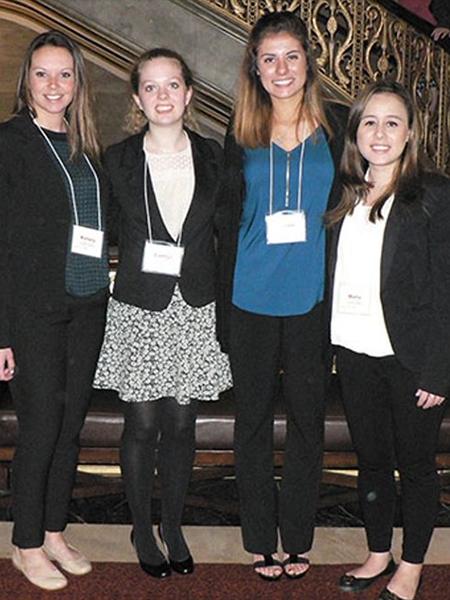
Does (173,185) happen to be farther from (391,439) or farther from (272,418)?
(391,439)

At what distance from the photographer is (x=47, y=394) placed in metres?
3.55

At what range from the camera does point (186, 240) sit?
3568 mm

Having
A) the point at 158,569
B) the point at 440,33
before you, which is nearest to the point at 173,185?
the point at 158,569

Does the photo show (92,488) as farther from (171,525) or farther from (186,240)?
(186,240)

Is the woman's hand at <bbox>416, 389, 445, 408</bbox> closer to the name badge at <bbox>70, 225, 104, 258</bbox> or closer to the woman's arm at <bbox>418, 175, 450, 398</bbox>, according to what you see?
the woman's arm at <bbox>418, 175, 450, 398</bbox>

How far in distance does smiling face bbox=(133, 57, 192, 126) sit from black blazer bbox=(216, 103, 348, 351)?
0.68 feet

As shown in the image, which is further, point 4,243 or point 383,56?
point 383,56

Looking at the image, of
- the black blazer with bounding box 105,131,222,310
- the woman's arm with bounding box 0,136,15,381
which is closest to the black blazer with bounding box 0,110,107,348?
the woman's arm with bounding box 0,136,15,381

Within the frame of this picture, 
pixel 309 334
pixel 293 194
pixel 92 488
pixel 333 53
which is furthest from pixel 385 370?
pixel 333 53

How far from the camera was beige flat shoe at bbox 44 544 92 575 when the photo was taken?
3.83 metres

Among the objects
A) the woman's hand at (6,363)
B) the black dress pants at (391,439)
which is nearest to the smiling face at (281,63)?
the black dress pants at (391,439)

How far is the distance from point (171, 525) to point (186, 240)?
99 centimetres

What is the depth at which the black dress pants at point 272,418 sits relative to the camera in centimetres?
354

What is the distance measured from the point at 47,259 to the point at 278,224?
74 cm
